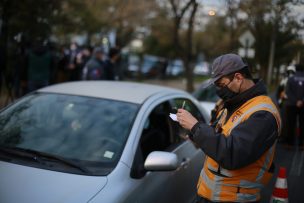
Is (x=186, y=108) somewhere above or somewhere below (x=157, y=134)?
above

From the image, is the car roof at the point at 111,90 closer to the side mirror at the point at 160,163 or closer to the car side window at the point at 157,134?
the car side window at the point at 157,134

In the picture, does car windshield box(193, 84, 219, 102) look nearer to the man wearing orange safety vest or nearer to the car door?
the car door

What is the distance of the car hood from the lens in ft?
10.0

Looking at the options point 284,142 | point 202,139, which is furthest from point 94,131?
point 284,142

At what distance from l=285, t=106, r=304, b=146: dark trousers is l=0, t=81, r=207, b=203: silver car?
4631 millimetres

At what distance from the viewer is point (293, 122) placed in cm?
936

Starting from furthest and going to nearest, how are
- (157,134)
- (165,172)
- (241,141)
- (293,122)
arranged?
(293,122) < (157,134) < (165,172) < (241,141)

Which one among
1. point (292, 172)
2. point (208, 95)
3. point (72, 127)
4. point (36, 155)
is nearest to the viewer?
point (36, 155)

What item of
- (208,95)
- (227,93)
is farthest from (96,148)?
(208,95)

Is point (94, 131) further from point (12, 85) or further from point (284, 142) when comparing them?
point (12, 85)

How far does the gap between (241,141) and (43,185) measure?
1351mm

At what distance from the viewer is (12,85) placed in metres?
12.3

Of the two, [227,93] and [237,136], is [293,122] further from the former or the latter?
[237,136]

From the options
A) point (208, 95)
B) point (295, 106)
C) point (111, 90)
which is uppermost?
point (111, 90)
